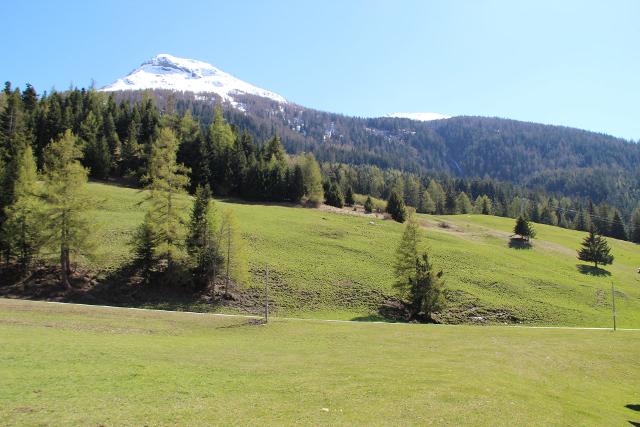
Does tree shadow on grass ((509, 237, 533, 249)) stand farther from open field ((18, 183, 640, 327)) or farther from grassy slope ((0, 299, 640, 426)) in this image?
grassy slope ((0, 299, 640, 426))

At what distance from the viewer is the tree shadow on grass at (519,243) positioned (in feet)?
303

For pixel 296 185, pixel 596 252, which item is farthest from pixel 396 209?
pixel 596 252

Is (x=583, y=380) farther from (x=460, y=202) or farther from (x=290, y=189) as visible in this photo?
(x=460, y=202)

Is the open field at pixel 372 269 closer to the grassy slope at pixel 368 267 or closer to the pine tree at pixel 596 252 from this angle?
the grassy slope at pixel 368 267

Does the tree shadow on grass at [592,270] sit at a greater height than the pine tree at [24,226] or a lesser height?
lesser

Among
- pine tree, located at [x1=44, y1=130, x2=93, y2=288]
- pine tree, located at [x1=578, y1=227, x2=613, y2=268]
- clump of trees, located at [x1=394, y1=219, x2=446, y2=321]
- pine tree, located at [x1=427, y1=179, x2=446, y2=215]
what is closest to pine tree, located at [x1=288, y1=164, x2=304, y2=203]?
clump of trees, located at [x1=394, y1=219, x2=446, y2=321]

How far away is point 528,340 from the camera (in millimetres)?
34688

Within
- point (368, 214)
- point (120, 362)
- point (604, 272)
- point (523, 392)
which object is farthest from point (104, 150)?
point (604, 272)

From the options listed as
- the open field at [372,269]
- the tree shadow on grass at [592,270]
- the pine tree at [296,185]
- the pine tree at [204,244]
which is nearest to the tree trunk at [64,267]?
the open field at [372,269]

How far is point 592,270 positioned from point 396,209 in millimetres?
38710

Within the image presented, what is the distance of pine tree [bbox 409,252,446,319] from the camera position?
172 feet

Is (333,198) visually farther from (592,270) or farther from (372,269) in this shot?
(592,270)

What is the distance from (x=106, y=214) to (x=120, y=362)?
2144 inches

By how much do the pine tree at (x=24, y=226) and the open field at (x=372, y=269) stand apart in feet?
19.6
